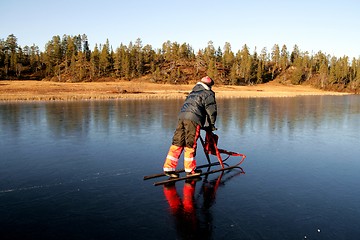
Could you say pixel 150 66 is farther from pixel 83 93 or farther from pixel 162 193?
pixel 162 193

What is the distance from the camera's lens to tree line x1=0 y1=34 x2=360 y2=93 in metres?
101

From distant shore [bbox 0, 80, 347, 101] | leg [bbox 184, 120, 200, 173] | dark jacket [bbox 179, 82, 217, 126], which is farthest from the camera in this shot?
distant shore [bbox 0, 80, 347, 101]

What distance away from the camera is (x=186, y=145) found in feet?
23.3

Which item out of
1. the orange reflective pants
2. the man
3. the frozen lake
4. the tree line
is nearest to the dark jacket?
the man

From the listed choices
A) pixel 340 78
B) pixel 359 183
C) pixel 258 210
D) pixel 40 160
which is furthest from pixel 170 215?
pixel 340 78

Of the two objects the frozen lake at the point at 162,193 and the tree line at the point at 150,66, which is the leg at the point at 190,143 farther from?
the tree line at the point at 150,66

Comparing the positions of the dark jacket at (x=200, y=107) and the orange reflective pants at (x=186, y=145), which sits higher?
the dark jacket at (x=200, y=107)

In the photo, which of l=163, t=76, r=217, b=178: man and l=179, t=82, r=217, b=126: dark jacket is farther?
l=179, t=82, r=217, b=126: dark jacket

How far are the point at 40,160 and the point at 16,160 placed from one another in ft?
2.04

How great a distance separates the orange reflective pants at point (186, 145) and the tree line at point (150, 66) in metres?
90.5

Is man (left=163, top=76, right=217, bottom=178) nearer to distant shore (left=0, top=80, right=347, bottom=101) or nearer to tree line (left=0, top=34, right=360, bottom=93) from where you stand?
distant shore (left=0, top=80, right=347, bottom=101)

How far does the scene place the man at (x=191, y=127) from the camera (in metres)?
7.02

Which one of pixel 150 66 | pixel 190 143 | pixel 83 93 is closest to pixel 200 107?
pixel 190 143

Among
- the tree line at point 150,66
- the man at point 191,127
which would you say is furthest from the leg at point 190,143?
the tree line at point 150,66
